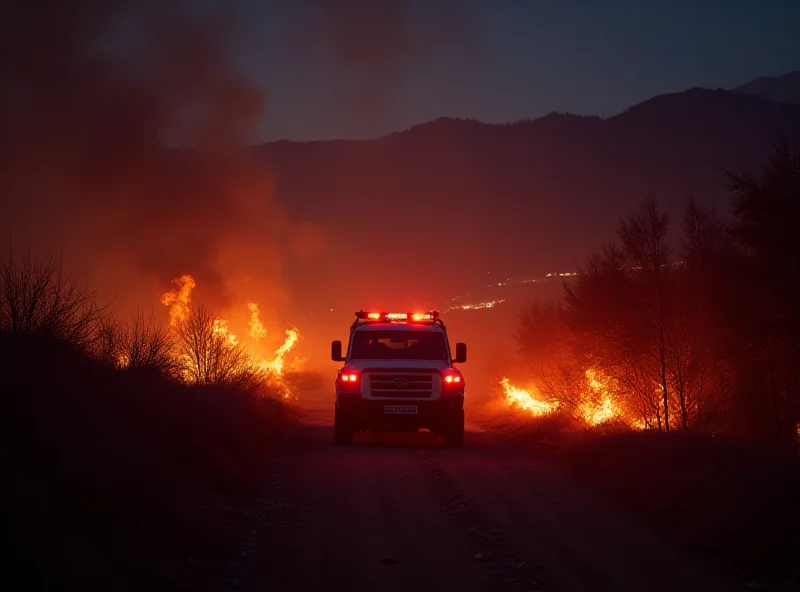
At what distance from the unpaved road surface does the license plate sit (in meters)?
2.36

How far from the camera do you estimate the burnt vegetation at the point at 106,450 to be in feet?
25.7

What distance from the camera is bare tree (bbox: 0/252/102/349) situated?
15508 mm

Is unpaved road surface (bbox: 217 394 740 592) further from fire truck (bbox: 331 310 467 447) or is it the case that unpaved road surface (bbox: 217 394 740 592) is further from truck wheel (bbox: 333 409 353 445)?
truck wheel (bbox: 333 409 353 445)

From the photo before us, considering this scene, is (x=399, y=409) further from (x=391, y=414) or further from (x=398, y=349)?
(x=398, y=349)

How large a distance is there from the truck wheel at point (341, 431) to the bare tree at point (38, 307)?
17.2ft

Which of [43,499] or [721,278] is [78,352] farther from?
[721,278]

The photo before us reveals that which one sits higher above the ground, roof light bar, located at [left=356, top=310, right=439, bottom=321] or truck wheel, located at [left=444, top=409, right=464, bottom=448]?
roof light bar, located at [left=356, top=310, right=439, bottom=321]

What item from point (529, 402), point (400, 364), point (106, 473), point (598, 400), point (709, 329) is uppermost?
point (709, 329)

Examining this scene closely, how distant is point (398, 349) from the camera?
19875 mm

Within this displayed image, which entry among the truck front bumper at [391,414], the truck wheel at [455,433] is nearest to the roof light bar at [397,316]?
the truck front bumper at [391,414]

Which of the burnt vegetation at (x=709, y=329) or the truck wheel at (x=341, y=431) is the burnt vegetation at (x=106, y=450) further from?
the burnt vegetation at (x=709, y=329)

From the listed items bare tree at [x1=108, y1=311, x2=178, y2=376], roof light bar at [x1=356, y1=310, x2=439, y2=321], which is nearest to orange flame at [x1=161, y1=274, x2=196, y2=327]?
bare tree at [x1=108, y1=311, x2=178, y2=376]

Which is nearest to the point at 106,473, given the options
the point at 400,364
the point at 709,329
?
the point at 400,364

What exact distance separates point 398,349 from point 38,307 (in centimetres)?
759
